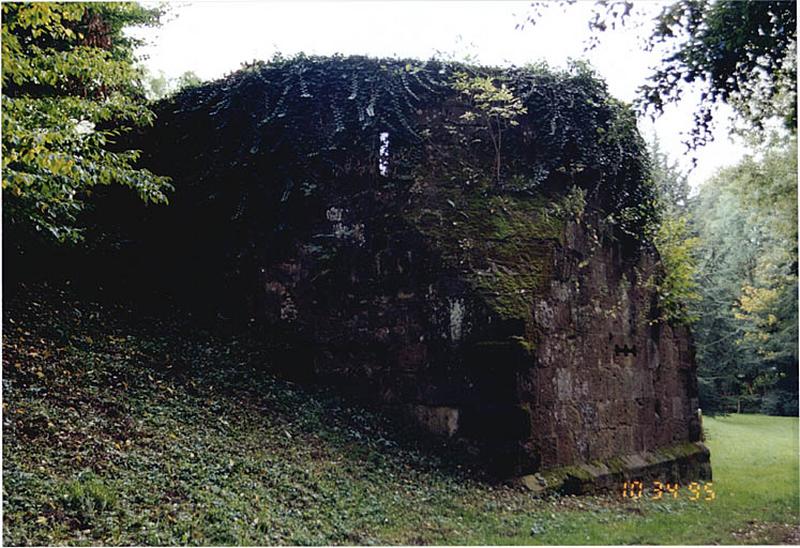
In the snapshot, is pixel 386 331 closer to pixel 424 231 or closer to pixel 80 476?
pixel 424 231

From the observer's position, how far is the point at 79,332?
712cm

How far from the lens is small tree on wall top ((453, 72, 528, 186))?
7578 millimetres

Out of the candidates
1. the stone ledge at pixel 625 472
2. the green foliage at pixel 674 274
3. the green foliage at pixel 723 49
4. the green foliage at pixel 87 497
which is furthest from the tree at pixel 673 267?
the green foliage at pixel 87 497

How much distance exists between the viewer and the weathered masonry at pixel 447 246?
269 inches

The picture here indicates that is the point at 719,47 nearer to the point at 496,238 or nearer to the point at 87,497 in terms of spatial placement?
the point at 496,238

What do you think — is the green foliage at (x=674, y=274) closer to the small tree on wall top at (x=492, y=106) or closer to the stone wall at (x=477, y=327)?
the stone wall at (x=477, y=327)

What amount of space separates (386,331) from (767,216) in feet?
19.3

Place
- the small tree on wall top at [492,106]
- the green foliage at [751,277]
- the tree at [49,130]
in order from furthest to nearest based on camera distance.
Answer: the green foliage at [751,277] < the small tree on wall top at [492,106] < the tree at [49,130]

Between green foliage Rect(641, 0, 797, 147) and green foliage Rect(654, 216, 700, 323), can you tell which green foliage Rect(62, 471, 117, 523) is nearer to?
green foliage Rect(641, 0, 797, 147)

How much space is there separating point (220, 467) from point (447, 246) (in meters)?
3.23

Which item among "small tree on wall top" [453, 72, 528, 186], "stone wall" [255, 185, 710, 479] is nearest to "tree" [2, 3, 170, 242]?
"stone wall" [255, 185, 710, 479]

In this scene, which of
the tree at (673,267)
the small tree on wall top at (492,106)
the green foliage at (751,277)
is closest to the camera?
the small tree on wall top at (492,106)

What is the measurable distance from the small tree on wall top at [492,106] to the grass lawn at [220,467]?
11.5 ft

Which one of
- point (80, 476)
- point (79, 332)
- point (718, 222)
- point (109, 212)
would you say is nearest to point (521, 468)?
point (80, 476)
